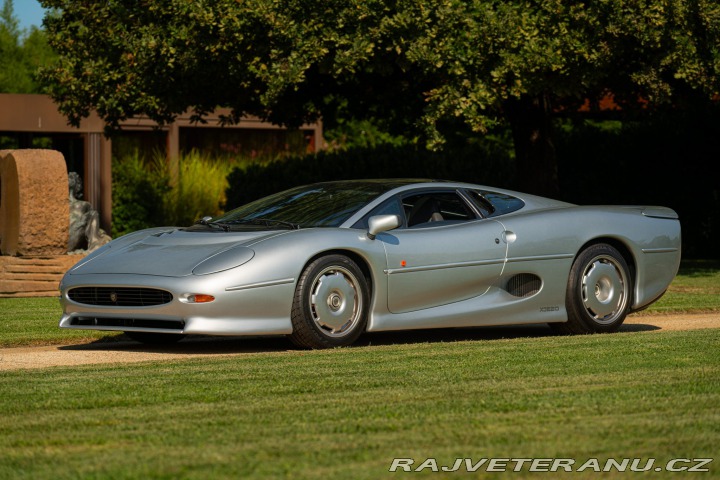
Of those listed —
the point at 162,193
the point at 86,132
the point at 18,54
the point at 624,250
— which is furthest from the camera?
the point at 18,54

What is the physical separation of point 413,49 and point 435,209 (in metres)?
5.57

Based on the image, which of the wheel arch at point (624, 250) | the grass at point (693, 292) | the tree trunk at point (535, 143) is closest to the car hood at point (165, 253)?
the wheel arch at point (624, 250)

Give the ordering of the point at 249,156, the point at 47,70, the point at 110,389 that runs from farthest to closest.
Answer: the point at 249,156 < the point at 47,70 < the point at 110,389

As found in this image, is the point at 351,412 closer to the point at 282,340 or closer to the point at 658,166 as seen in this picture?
the point at 282,340

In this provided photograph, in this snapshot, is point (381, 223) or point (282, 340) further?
point (282, 340)

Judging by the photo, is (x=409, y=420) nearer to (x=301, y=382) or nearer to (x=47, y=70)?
(x=301, y=382)

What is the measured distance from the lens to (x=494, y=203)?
34.0ft

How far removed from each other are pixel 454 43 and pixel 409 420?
35.5ft

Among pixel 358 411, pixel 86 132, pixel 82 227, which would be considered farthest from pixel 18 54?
pixel 358 411

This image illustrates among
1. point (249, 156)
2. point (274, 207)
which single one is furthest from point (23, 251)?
point (249, 156)

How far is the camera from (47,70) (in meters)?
17.8

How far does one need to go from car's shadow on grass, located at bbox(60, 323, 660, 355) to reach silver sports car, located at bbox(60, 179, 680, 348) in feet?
1.05

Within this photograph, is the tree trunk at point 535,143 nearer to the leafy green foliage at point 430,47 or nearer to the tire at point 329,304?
the leafy green foliage at point 430,47

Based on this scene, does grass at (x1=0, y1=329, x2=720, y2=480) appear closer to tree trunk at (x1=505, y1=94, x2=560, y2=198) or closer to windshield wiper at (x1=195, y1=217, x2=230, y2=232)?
windshield wiper at (x1=195, y1=217, x2=230, y2=232)
